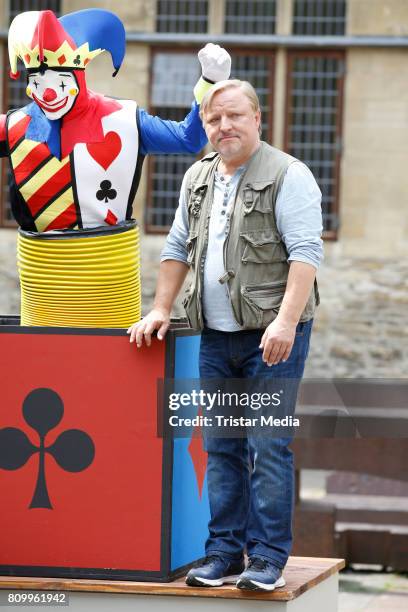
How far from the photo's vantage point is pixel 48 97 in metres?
5.43

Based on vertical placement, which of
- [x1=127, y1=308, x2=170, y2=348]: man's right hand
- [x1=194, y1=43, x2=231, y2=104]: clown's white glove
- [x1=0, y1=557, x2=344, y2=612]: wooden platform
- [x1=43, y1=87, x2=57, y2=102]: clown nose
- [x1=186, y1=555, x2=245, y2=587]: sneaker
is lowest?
[x1=0, y1=557, x2=344, y2=612]: wooden platform

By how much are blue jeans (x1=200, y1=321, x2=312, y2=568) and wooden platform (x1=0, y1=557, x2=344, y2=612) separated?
4.9 inches

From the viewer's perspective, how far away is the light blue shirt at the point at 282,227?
4.78 metres

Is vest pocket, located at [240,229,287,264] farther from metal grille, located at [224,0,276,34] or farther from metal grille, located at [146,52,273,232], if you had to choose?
metal grille, located at [224,0,276,34]

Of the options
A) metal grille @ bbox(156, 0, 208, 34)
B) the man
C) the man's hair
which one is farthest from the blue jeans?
metal grille @ bbox(156, 0, 208, 34)

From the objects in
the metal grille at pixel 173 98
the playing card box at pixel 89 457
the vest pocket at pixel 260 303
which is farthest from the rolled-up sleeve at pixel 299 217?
the metal grille at pixel 173 98

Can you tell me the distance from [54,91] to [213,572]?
1.75 m

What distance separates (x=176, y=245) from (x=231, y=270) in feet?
1.27

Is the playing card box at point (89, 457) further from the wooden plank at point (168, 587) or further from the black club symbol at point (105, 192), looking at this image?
the black club symbol at point (105, 192)

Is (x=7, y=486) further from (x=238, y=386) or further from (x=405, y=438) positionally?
(x=405, y=438)

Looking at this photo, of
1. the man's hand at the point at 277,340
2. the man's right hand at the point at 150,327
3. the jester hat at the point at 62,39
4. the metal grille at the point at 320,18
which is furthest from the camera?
the metal grille at the point at 320,18

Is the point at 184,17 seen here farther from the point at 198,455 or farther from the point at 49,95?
the point at 198,455

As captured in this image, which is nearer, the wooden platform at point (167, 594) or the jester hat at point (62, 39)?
the wooden platform at point (167, 594)

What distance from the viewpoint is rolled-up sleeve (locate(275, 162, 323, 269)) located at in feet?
15.6
